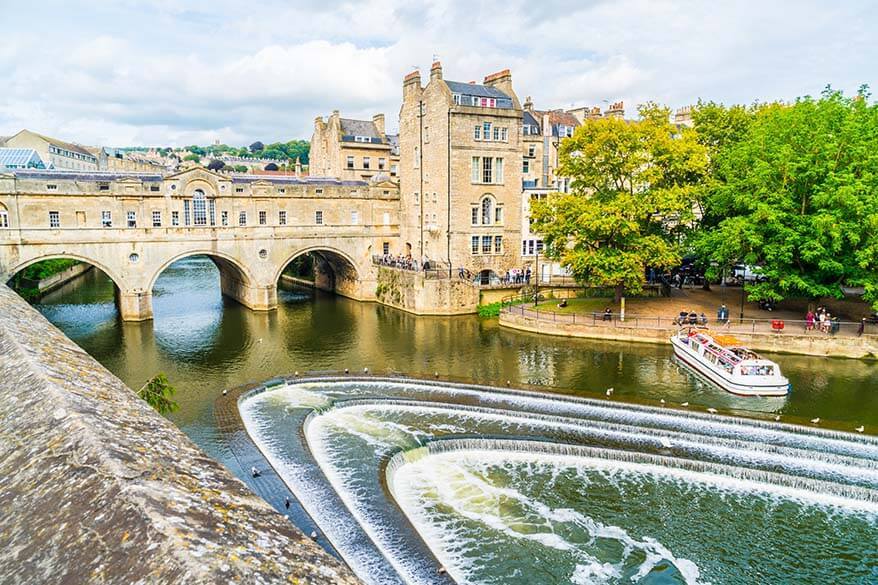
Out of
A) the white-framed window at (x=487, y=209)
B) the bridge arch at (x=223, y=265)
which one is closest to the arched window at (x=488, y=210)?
the white-framed window at (x=487, y=209)

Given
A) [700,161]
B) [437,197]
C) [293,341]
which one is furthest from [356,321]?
[700,161]

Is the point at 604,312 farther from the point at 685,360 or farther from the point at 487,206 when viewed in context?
the point at 487,206

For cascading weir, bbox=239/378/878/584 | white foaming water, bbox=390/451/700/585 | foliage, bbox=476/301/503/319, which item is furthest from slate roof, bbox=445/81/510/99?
white foaming water, bbox=390/451/700/585

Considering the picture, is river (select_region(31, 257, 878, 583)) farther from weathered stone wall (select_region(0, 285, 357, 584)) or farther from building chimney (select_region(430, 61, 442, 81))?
building chimney (select_region(430, 61, 442, 81))

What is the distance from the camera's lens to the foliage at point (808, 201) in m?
28.6

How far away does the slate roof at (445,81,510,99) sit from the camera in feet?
140

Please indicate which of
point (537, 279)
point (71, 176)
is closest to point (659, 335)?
point (537, 279)

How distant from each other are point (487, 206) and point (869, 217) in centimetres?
2234

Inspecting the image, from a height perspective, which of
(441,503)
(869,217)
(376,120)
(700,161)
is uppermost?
(376,120)

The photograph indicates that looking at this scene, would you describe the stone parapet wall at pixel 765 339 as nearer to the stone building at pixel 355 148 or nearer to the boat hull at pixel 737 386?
the boat hull at pixel 737 386

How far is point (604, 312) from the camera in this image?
35844 millimetres

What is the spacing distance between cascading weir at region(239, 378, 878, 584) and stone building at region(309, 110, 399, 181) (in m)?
39.4

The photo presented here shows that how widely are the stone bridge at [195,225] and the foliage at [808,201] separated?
23.4m

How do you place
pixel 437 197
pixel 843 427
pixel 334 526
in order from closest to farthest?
pixel 334 526 → pixel 843 427 → pixel 437 197
